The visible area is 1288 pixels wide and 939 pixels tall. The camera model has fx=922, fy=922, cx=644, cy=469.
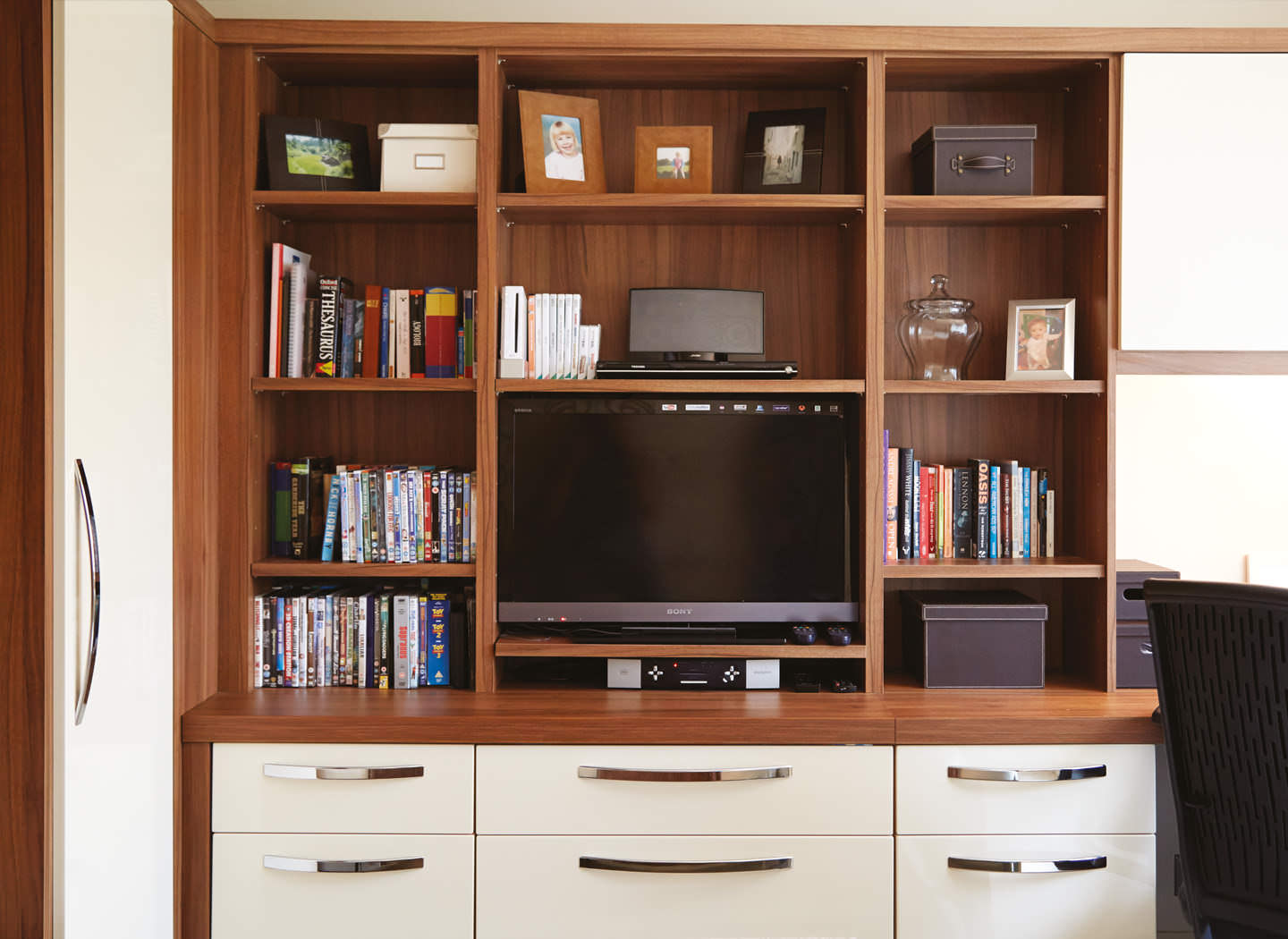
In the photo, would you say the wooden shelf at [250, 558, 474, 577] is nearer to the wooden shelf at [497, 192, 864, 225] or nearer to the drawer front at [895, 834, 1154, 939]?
the wooden shelf at [497, 192, 864, 225]

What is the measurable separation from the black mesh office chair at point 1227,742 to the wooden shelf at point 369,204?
1.68 m

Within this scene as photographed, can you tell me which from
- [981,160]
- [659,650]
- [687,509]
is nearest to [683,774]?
[659,650]

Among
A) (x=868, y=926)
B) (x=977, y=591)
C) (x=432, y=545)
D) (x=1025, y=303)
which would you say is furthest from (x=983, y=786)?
(x=432, y=545)

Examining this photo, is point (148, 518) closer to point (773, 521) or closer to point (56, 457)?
point (56, 457)

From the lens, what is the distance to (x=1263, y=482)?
253cm

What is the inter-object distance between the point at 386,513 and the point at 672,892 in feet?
3.55

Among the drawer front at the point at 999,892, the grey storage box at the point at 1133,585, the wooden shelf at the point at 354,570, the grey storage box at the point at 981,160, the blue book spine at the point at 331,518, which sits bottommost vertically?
the drawer front at the point at 999,892

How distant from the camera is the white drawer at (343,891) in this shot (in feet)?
6.45

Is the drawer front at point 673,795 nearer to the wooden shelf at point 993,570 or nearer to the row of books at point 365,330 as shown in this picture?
the wooden shelf at point 993,570

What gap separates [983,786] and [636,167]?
63.9 inches

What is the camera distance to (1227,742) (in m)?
1.55

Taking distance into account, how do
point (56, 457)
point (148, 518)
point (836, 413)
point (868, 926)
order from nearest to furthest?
point (56, 457) → point (148, 518) → point (868, 926) → point (836, 413)

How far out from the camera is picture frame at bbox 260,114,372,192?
2.19 m

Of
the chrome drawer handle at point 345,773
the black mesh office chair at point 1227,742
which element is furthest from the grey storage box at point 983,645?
the chrome drawer handle at point 345,773
